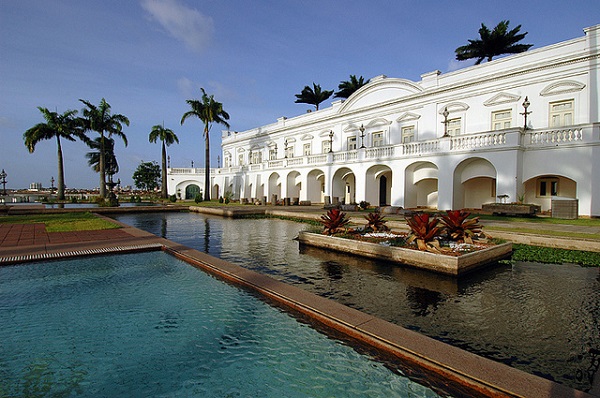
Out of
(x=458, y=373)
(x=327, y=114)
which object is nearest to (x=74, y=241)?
(x=458, y=373)

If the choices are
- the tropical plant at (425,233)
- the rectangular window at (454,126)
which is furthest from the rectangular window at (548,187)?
the tropical plant at (425,233)

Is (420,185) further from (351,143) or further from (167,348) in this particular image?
(167,348)

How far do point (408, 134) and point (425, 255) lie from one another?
20.0 m

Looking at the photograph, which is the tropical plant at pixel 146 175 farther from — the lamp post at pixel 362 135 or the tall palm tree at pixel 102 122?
the lamp post at pixel 362 135

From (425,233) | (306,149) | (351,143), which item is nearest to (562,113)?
(351,143)

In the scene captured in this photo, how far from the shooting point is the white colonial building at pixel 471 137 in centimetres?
1659

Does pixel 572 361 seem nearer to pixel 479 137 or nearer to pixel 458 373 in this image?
pixel 458 373

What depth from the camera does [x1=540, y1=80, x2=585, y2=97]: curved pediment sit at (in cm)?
1727

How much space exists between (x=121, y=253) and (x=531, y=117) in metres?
22.1

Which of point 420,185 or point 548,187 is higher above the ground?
point 420,185

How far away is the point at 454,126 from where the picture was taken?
22484 millimetres

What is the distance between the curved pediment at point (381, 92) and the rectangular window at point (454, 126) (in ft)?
11.5

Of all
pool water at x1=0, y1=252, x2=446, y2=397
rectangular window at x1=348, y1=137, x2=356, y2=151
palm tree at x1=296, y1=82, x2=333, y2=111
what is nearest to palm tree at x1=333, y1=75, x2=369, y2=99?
palm tree at x1=296, y1=82, x2=333, y2=111

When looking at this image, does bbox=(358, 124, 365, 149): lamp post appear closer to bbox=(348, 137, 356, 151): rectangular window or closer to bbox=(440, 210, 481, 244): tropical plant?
bbox=(348, 137, 356, 151): rectangular window
